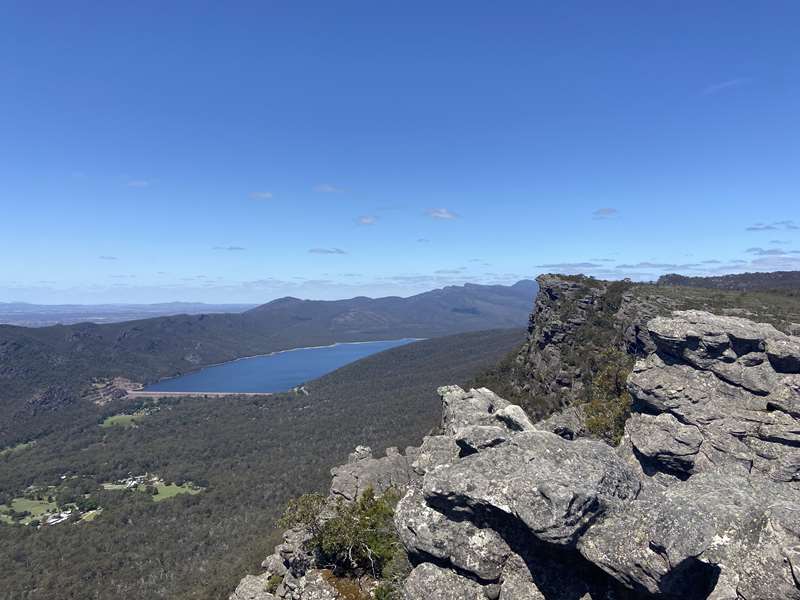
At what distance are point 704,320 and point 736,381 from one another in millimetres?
3625

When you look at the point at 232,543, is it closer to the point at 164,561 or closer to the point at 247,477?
the point at 164,561

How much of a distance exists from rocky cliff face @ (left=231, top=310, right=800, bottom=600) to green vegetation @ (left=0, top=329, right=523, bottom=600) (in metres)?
6.22

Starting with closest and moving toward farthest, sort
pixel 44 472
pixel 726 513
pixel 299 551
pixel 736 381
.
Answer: pixel 726 513
pixel 736 381
pixel 299 551
pixel 44 472

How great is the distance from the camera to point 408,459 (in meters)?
44.1

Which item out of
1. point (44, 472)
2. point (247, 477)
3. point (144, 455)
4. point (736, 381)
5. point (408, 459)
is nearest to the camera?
point (736, 381)

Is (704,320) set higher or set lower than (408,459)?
higher

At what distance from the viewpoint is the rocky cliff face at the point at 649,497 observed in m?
13.2

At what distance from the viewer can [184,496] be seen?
430 feet

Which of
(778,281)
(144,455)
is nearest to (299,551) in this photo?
(778,281)

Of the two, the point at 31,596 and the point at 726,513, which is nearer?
the point at 726,513

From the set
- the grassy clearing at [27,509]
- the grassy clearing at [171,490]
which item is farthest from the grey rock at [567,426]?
the grassy clearing at [27,509]

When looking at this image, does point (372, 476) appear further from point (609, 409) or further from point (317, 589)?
point (609, 409)

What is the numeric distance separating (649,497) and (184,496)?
14484 centimetres

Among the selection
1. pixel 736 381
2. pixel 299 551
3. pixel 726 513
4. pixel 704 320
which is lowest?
pixel 299 551
